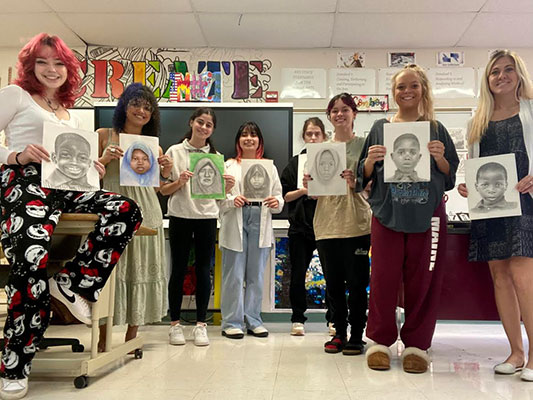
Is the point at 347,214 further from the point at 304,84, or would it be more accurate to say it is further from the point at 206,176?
the point at 304,84

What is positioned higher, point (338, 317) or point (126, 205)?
point (126, 205)

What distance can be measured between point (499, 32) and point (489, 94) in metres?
2.36

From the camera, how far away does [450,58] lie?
4.55 m

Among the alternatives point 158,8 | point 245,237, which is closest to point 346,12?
point 158,8

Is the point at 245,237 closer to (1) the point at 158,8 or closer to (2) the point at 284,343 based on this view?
(2) the point at 284,343

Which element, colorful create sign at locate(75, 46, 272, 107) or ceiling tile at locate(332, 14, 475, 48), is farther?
colorful create sign at locate(75, 46, 272, 107)

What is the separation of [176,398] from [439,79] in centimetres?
391

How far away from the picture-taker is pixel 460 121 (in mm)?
4469

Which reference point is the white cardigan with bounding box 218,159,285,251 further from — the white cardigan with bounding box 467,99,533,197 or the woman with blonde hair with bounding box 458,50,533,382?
the white cardigan with bounding box 467,99,533,197

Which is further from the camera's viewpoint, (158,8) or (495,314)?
(158,8)

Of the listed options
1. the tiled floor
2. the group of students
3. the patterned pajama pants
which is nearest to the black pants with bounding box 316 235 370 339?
the group of students

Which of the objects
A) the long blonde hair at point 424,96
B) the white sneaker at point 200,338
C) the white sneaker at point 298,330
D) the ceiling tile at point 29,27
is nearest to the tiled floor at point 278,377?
the white sneaker at point 200,338

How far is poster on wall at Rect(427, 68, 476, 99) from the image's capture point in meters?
4.54

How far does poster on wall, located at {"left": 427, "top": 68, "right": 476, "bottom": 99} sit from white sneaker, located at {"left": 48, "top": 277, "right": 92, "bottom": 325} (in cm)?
376
